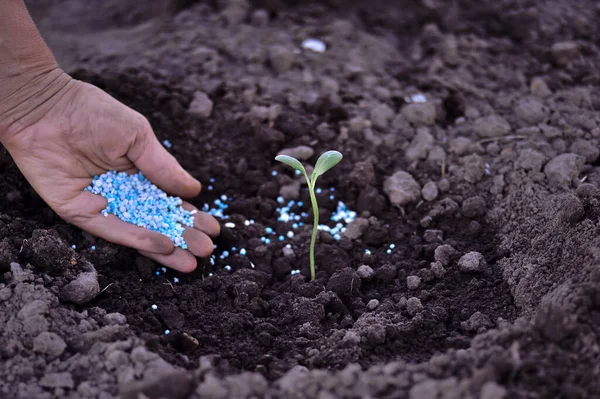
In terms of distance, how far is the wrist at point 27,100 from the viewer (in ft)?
7.06

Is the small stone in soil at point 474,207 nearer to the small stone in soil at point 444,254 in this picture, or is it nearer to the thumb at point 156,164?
the small stone in soil at point 444,254

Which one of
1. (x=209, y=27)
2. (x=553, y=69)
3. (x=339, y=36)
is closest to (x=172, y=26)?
(x=209, y=27)

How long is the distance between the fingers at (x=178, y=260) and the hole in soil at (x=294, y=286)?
0.04 meters

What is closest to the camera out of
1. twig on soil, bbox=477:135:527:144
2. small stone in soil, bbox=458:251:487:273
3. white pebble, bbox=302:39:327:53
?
small stone in soil, bbox=458:251:487:273

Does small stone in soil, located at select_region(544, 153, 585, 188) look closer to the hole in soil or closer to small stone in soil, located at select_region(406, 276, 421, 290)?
the hole in soil

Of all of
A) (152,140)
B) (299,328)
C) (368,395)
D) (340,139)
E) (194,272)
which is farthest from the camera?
(340,139)

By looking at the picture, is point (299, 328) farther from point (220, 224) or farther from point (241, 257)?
point (220, 224)

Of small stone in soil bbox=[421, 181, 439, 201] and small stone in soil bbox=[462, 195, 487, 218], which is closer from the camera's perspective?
small stone in soil bbox=[462, 195, 487, 218]

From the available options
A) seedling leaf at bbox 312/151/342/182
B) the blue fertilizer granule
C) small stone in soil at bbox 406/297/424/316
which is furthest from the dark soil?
seedling leaf at bbox 312/151/342/182

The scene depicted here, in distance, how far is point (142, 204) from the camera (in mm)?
2283

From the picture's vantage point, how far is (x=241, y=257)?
2.26 metres

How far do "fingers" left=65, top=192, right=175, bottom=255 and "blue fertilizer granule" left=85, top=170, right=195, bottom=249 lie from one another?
0.04 meters

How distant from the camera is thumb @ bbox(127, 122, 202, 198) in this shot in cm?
231

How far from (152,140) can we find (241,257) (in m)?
0.57
